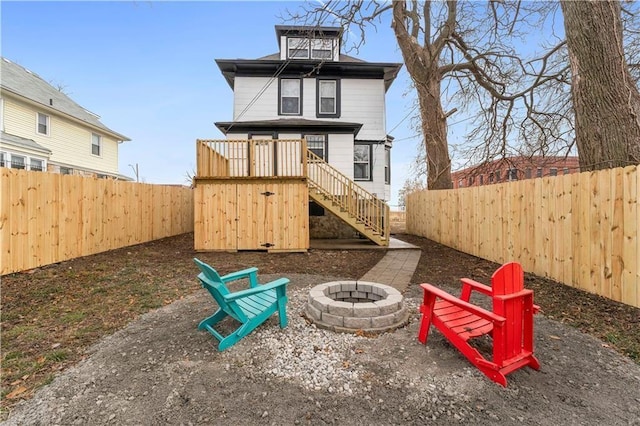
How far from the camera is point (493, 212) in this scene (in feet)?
23.7

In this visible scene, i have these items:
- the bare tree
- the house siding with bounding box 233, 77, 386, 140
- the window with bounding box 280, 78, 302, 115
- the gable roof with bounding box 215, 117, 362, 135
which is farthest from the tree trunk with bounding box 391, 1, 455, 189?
the window with bounding box 280, 78, 302, 115

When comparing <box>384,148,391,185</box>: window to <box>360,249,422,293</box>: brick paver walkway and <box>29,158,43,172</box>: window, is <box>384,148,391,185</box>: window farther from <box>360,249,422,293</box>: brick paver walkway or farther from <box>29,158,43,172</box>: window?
<box>29,158,43,172</box>: window

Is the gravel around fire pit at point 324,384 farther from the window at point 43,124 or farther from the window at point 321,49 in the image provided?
the window at point 43,124

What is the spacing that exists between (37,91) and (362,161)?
57.4 ft

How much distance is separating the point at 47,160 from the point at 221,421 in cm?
1870

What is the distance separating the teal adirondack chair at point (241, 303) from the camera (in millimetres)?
3040

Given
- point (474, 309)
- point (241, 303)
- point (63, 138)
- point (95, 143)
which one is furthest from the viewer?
point (95, 143)

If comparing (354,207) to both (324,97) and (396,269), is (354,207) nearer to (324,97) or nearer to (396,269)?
(396,269)

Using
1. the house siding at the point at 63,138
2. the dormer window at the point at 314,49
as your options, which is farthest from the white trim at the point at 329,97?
the house siding at the point at 63,138

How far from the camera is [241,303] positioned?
12.1ft

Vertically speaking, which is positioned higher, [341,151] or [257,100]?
[257,100]

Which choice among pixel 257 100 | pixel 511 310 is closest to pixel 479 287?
pixel 511 310

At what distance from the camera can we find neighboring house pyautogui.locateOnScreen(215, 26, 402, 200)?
12.1 metres

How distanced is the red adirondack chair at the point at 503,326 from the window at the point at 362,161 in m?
10.5
